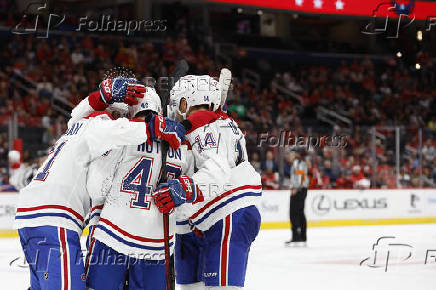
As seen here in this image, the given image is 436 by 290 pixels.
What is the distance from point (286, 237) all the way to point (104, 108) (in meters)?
7.55

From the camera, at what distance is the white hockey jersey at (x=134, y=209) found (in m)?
3.02

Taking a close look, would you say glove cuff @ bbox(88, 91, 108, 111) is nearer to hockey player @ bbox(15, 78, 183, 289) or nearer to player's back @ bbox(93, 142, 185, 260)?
hockey player @ bbox(15, 78, 183, 289)

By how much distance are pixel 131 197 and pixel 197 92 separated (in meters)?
0.62

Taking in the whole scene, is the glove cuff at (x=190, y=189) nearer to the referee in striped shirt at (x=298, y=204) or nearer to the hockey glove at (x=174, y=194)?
the hockey glove at (x=174, y=194)

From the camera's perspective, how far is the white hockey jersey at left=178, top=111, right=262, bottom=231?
10.4 ft

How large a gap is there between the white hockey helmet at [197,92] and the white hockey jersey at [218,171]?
72 mm

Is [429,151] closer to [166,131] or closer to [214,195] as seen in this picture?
[214,195]

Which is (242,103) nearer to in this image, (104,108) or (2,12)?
(2,12)

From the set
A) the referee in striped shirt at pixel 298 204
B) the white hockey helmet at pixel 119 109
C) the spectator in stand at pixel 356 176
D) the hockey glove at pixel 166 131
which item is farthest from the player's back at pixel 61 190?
the spectator in stand at pixel 356 176

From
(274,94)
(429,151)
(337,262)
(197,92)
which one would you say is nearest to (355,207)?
(429,151)

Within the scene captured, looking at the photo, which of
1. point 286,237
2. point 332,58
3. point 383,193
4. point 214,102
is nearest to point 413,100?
point 332,58

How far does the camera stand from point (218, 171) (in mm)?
3150

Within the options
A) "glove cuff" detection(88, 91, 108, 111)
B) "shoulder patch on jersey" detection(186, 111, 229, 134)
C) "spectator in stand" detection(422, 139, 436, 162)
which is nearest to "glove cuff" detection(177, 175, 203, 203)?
"shoulder patch on jersey" detection(186, 111, 229, 134)

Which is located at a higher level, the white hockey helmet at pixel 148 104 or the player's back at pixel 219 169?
the white hockey helmet at pixel 148 104
